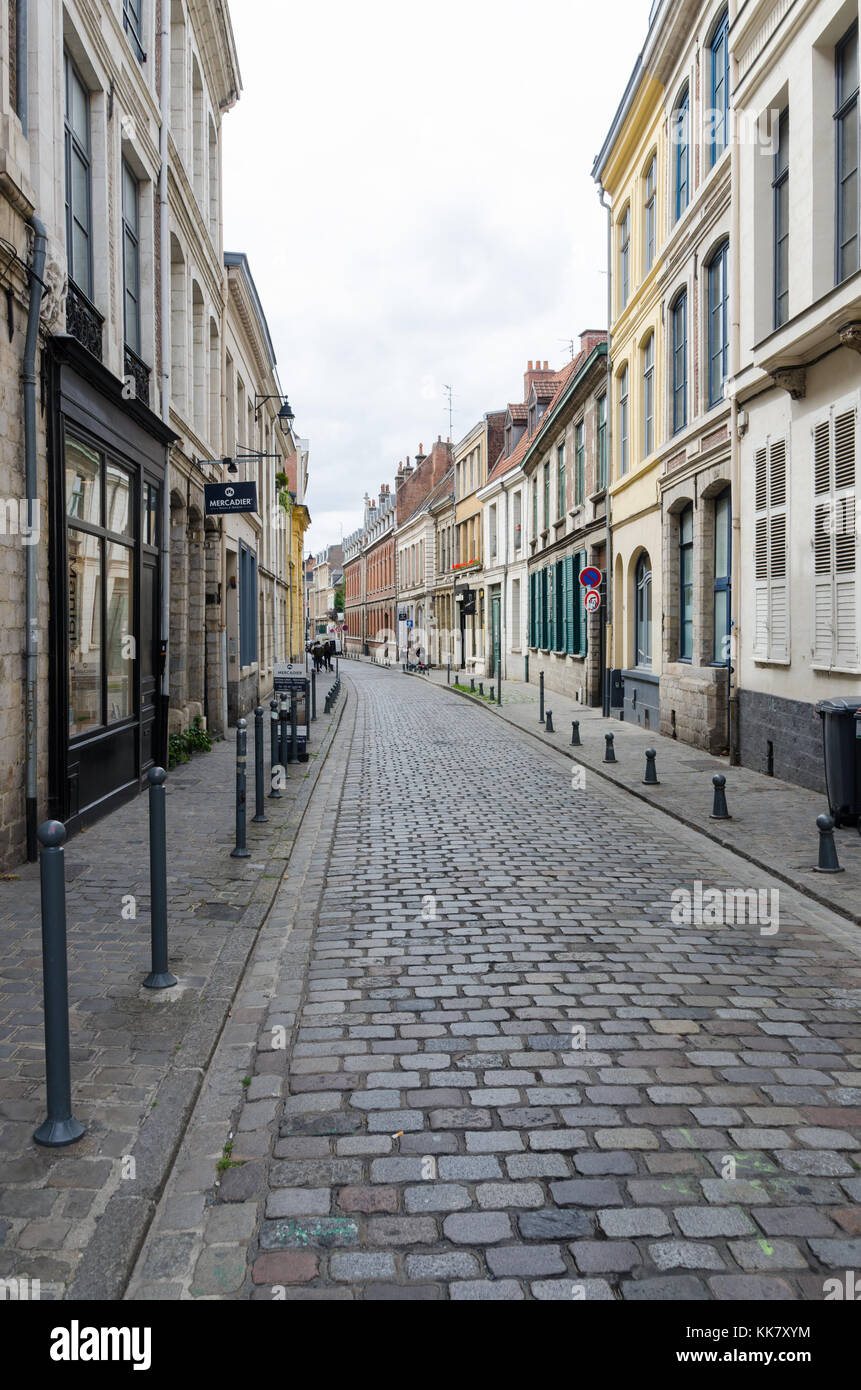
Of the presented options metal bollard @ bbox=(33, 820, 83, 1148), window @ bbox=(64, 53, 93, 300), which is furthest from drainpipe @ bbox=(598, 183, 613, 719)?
metal bollard @ bbox=(33, 820, 83, 1148)

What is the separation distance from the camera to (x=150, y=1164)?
332 centimetres

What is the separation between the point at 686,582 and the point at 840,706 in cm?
868

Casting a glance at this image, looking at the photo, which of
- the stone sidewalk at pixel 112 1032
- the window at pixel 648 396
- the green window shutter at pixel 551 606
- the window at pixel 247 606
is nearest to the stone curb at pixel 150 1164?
the stone sidewalk at pixel 112 1032

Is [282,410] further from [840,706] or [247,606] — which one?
[840,706]

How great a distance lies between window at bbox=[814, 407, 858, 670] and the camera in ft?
33.0

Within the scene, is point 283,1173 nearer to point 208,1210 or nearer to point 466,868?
point 208,1210

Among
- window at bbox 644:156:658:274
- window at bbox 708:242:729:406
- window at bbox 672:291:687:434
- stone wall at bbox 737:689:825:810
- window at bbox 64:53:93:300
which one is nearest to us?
window at bbox 64:53:93:300

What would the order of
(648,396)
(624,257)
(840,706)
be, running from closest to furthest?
(840,706) → (648,396) → (624,257)

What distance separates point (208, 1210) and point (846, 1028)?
116 inches

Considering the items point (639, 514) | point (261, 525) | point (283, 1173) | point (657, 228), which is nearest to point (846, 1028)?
point (283, 1173)

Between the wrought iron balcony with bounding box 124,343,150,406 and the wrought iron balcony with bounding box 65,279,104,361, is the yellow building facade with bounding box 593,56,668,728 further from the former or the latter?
the wrought iron balcony with bounding box 65,279,104,361

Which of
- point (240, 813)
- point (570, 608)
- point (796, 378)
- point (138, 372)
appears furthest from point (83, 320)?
point (570, 608)

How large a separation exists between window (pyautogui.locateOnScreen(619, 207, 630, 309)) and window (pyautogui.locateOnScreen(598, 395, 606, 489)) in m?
2.43

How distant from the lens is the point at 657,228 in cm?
1883
